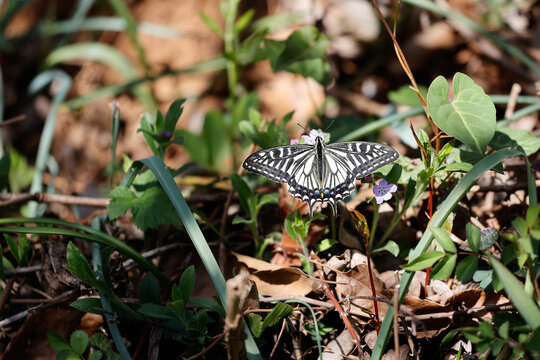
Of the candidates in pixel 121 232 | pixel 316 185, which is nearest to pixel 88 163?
pixel 121 232

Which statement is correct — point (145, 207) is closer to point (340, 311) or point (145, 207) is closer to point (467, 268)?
point (340, 311)

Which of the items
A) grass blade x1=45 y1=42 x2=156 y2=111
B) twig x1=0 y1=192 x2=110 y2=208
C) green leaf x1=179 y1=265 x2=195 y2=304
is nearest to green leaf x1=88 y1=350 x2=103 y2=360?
green leaf x1=179 y1=265 x2=195 y2=304

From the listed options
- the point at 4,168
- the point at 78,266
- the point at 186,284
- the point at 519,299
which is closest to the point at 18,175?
the point at 4,168

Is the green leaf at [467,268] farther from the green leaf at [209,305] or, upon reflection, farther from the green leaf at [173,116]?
the green leaf at [173,116]

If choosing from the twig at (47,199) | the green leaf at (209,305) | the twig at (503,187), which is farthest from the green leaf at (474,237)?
the twig at (47,199)

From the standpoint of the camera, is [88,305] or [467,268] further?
[88,305]

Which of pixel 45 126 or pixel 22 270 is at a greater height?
pixel 45 126
